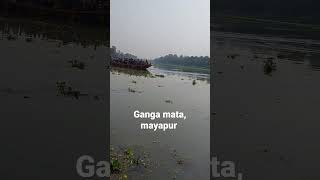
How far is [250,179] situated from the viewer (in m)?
4.43

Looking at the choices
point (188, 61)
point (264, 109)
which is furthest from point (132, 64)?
point (264, 109)

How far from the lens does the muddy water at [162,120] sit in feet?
14.3

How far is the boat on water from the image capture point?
4414mm

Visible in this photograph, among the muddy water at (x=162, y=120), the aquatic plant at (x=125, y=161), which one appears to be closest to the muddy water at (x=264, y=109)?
the muddy water at (x=162, y=120)

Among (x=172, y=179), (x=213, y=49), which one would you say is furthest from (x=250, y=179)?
(x=213, y=49)

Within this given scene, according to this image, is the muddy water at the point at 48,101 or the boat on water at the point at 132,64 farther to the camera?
the boat on water at the point at 132,64

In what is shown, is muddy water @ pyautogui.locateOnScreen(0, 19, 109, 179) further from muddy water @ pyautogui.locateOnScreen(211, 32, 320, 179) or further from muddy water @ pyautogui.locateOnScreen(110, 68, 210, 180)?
muddy water @ pyautogui.locateOnScreen(211, 32, 320, 179)

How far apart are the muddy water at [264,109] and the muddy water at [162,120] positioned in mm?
248

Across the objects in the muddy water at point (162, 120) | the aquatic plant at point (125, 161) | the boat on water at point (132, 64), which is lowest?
the aquatic plant at point (125, 161)

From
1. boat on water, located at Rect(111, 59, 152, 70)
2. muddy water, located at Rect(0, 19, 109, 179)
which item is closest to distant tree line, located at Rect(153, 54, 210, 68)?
boat on water, located at Rect(111, 59, 152, 70)

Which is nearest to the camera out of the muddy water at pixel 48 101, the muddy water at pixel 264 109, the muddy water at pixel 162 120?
the muddy water at pixel 48 101

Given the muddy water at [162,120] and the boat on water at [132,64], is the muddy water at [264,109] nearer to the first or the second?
the muddy water at [162,120]

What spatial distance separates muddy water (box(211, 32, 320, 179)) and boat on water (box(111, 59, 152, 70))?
95 centimetres

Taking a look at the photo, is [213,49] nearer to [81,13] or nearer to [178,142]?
[178,142]
